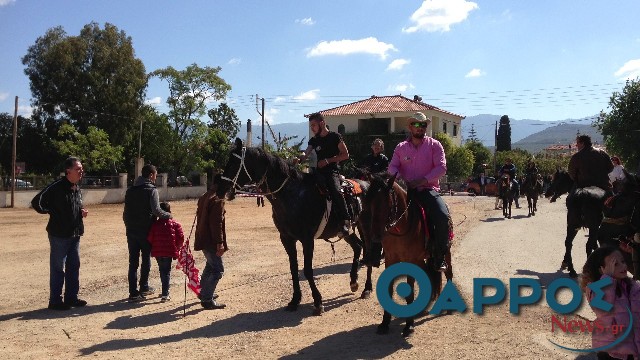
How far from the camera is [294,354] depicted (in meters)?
5.44

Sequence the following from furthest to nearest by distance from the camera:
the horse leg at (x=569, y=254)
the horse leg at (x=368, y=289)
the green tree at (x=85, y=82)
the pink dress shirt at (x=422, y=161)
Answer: the green tree at (x=85, y=82) → the horse leg at (x=569, y=254) → the horse leg at (x=368, y=289) → the pink dress shirt at (x=422, y=161)

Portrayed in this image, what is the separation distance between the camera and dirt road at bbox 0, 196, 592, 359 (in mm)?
5516

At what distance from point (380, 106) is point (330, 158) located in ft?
177

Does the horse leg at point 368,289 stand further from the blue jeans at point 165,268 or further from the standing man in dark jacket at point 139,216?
the standing man in dark jacket at point 139,216

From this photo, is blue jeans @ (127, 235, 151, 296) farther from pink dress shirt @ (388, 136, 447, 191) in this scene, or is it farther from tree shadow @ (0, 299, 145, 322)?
pink dress shirt @ (388, 136, 447, 191)

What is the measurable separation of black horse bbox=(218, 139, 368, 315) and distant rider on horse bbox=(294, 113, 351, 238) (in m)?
0.18

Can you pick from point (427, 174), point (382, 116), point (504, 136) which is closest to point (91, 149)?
Result: point (382, 116)

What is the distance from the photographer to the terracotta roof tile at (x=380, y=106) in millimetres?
58484

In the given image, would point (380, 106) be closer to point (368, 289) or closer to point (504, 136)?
point (504, 136)

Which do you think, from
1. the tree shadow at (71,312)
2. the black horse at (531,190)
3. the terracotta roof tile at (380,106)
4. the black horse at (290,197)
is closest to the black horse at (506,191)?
the black horse at (531,190)

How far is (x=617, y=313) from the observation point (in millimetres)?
3904

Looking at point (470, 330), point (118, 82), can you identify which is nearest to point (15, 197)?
point (118, 82)

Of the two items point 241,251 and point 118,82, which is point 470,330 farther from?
point 118,82

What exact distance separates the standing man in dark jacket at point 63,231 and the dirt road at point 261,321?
0.35 metres
